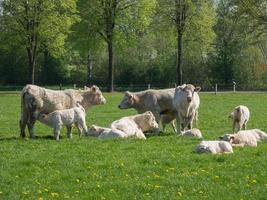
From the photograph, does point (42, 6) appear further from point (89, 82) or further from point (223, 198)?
point (223, 198)

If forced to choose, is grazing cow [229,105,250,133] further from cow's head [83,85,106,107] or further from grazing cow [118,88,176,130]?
cow's head [83,85,106,107]

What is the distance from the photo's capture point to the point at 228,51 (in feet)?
238

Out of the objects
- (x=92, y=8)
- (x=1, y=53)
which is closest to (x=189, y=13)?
(x=92, y=8)

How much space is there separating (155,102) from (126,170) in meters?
9.70

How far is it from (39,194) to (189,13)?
54446 mm

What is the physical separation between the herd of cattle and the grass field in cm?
67

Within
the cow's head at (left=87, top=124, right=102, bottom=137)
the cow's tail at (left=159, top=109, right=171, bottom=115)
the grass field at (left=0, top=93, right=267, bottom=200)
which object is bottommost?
the grass field at (left=0, top=93, right=267, bottom=200)

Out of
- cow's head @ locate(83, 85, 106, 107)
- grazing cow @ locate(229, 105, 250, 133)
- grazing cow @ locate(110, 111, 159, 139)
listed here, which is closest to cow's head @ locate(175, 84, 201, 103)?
grazing cow @ locate(110, 111, 159, 139)

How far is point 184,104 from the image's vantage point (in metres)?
20.9

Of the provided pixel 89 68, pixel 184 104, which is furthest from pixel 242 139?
pixel 89 68

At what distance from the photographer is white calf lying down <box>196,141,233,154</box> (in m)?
15.0

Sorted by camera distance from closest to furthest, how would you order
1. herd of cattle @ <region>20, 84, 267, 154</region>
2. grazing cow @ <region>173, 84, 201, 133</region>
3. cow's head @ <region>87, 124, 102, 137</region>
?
herd of cattle @ <region>20, 84, 267, 154</region> < cow's head @ <region>87, 124, 102, 137</region> < grazing cow @ <region>173, 84, 201, 133</region>

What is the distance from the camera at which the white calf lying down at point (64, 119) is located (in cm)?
1848

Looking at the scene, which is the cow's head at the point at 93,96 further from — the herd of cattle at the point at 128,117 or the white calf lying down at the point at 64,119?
the white calf lying down at the point at 64,119
